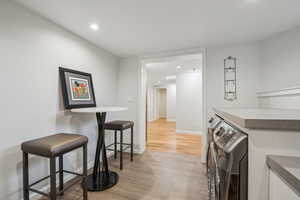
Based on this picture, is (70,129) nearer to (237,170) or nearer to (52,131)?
(52,131)

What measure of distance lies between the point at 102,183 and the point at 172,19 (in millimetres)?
2331

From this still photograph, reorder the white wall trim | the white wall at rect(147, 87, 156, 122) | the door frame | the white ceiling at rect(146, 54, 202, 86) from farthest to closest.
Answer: the white wall at rect(147, 87, 156, 122)
the white ceiling at rect(146, 54, 202, 86)
the door frame
the white wall trim

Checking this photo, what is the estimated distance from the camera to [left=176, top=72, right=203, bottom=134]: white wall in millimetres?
4684

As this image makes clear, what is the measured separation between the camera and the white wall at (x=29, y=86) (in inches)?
51.0

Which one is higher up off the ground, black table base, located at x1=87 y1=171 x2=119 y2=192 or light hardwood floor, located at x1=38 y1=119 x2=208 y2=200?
black table base, located at x1=87 y1=171 x2=119 y2=192

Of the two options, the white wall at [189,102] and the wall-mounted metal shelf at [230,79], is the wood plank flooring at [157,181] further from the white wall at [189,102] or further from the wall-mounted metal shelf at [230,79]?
the white wall at [189,102]

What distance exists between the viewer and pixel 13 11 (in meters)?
1.35

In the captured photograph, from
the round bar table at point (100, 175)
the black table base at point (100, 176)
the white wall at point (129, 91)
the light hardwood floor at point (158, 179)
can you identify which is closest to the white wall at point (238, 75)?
the light hardwood floor at point (158, 179)

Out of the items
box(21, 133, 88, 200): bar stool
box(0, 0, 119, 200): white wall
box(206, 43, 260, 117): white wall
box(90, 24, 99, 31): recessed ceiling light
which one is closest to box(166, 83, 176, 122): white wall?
box(206, 43, 260, 117): white wall

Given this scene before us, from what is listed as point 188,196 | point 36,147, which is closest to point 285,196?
point 188,196

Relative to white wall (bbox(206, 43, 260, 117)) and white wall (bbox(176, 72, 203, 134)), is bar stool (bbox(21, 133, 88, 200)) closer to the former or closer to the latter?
white wall (bbox(206, 43, 260, 117))

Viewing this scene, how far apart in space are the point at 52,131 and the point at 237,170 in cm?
196

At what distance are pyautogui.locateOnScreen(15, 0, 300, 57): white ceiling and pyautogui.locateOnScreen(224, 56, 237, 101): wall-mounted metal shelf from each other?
0.35 meters

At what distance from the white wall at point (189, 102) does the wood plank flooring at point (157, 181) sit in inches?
82.2
